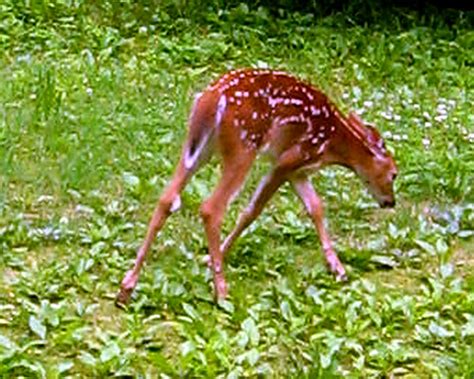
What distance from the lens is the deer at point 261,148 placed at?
19.5ft

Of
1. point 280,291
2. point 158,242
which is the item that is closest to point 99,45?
point 158,242

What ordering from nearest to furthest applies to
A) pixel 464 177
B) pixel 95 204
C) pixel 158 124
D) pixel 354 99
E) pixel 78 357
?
pixel 78 357 < pixel 95 204 < pixel 464 177 < pixel 158 124 < pixel 354 99

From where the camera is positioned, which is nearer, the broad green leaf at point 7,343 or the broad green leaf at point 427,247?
the broad green leaf at point 7,343

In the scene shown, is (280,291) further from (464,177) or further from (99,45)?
(99,45)

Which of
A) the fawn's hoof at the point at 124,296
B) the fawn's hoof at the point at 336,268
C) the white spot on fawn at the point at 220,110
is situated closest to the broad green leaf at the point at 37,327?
the fawn's hoof at the point at 124,296

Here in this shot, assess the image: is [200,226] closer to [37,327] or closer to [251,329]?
[251,329]

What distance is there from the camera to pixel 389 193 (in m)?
6.79

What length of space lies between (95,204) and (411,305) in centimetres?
192

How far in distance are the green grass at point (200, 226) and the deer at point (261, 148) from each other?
23 cm

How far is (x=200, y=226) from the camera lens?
6848 millimetres

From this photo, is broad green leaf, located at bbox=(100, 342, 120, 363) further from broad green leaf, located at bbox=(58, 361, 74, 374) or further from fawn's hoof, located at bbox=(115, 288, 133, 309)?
fawn's hoof, located at bbox=(115, 288, 133, 309)

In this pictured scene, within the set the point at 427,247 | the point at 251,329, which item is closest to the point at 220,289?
the point at 251,329

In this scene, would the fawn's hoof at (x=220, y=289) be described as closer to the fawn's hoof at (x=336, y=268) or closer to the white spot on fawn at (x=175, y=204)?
the white spot on fawn at (x=175, y=204)

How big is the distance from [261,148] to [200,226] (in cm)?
92
